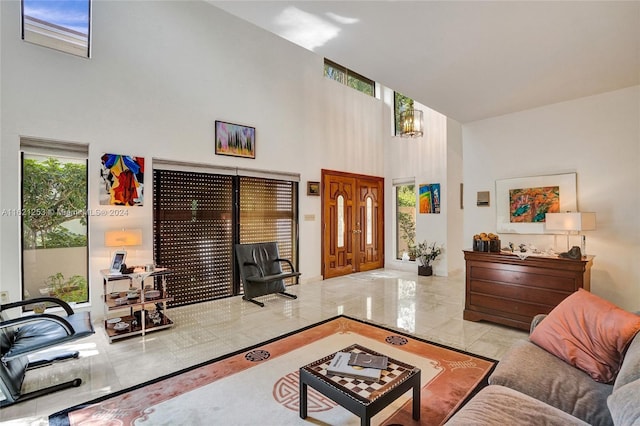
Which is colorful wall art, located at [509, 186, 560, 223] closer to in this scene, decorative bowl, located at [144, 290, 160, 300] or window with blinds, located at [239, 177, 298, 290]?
window with blinds, located at [239, 177, 298, 290]

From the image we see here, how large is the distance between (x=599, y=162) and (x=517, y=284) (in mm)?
1689

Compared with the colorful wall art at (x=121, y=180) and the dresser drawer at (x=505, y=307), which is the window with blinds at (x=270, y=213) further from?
the dresser drawer at (x=505, y=307)

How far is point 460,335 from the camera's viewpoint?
11.8ft

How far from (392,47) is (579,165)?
284 cm

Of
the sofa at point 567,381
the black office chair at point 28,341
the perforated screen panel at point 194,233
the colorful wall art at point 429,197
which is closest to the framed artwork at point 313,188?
the perforated screen panel at point 194,233

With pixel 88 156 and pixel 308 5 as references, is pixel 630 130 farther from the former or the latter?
pixel 88 156

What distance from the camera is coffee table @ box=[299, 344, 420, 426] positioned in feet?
5.59

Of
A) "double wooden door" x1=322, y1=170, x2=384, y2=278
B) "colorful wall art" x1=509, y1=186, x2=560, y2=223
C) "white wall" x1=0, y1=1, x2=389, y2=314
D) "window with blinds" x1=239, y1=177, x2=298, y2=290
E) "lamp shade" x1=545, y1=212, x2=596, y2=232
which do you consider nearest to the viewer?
"lamp shade" x1=545, y1=212, x2=596, y2=232

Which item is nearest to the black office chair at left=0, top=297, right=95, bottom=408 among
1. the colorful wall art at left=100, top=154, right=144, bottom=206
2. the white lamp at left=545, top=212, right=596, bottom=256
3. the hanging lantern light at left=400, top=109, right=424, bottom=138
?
the colorful wall art at left=100, top=154, right=144, bottom=206

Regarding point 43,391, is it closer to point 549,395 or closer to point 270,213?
point 549,395

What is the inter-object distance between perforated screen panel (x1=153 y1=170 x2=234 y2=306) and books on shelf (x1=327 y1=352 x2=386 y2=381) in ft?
11.6

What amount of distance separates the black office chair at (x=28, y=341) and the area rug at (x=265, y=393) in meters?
0.45

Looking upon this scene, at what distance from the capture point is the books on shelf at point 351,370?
1935 mm

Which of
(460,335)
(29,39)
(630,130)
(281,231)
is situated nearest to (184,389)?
(460,335)
